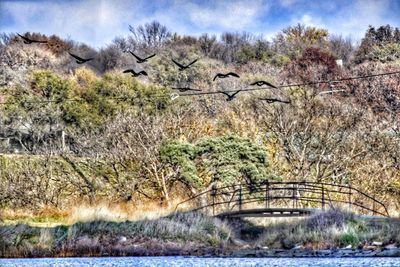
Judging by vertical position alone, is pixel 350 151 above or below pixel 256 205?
above

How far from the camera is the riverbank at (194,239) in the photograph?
89.8 feet

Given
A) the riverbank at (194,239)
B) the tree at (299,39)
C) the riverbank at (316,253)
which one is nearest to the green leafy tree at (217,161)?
the riverbank at (194,239)

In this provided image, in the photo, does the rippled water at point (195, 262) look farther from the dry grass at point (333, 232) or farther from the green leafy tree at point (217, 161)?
the green leafy tree at point (217, 161)

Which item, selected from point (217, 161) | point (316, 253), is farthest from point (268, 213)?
point (316, 253)

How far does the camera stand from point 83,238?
2862 cm

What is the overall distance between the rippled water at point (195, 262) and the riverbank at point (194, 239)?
1.49m

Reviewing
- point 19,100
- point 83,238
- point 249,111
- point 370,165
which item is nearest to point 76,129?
point 19,100

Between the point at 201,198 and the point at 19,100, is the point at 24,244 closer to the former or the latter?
the point at 201,198

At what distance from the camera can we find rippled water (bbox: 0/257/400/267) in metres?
22.8

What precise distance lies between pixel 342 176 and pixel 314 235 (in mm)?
13222

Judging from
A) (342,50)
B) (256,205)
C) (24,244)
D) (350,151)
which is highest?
(342,50)

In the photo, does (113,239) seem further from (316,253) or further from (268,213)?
(268,213)

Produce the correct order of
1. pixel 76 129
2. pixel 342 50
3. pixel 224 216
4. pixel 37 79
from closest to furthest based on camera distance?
pixel 224 216 < pixel 76 129 < pixel 37 79 < pixel 342 50

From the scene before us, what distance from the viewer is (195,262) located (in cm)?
A: 2444
